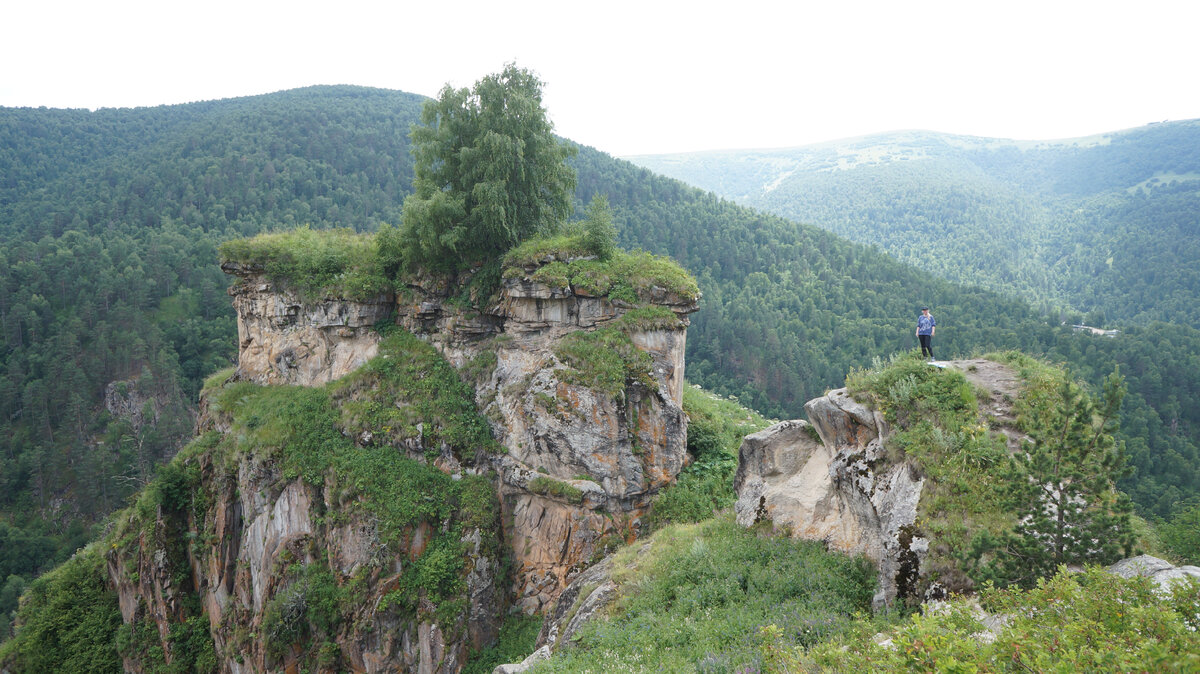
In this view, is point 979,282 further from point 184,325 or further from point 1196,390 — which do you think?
point 184,325

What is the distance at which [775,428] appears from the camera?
13.7 meters

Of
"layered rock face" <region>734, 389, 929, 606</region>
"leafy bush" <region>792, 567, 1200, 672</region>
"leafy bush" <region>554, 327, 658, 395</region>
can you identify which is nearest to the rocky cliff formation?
Result: "layered rock face" <region>734, 389, 929, 606</region>

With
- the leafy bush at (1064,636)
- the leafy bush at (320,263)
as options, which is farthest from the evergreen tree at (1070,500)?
the leafy bush at (320,263)

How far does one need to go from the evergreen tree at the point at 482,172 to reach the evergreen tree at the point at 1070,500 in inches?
641

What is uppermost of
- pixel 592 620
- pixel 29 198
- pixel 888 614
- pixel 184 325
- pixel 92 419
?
pixel 29 198

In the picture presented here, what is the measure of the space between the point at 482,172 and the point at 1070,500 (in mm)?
18615

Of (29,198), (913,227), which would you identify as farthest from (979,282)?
(29,198)

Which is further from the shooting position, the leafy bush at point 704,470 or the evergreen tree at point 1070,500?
the leafy bush at point 704,470

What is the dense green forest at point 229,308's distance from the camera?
53250 millimetres

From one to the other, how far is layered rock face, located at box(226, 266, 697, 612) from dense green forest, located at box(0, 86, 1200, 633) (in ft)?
76.6

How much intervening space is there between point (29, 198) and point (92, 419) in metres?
70.6

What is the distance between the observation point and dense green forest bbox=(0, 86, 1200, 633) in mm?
53250

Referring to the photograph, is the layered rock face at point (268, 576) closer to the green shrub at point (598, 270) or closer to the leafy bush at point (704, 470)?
the leafy bush at point (704, 470)

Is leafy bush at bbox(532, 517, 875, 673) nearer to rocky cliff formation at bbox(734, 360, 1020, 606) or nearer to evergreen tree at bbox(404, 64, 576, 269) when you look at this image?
rocky cliff formation at bbox(734, 360, 1020, 606)
